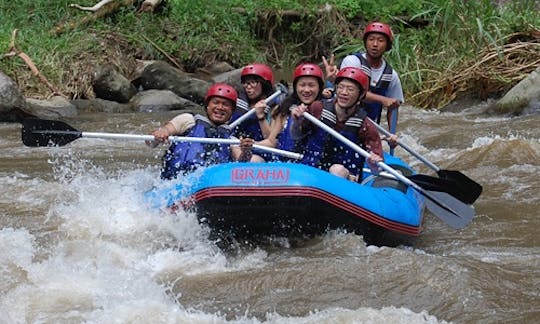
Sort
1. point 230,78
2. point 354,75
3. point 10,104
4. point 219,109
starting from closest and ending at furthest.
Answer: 1. point 354,75
2. point 219,109
3. point 10,104
4. point 230,78

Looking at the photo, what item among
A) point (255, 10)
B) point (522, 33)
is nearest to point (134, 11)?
point (255, 10)

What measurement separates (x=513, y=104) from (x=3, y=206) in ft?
19.0

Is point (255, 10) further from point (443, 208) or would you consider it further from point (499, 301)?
point (499, 301)

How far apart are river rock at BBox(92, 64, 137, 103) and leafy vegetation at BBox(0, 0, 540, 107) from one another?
5.1 inches

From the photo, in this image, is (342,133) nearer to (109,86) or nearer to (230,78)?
(109,86)

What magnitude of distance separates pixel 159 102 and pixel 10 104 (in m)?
2.24

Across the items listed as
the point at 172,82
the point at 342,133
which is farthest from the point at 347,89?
the point at 172,82

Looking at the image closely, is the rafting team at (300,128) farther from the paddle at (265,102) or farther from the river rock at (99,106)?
the river rock at (99,106)

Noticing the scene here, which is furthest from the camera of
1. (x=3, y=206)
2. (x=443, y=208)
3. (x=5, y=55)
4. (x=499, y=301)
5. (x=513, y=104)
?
(x=5, y=55)

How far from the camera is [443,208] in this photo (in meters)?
5.09

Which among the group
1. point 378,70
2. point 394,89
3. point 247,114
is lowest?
point 247,114

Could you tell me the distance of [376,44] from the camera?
6.46 metres

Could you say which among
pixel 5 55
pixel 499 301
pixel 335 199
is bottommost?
pixel 499 301

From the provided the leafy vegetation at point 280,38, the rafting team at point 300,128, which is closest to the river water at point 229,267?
the rafting team at point 300,128
